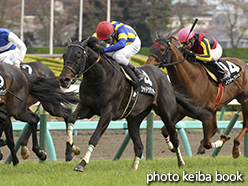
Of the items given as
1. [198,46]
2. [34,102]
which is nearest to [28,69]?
[34,102]

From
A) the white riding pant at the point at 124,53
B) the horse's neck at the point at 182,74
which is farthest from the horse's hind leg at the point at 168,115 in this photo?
the white riding pant at the point at 124,53

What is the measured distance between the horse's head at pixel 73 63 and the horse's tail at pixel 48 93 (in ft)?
4.41

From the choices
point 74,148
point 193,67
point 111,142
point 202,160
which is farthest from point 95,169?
point 111,142

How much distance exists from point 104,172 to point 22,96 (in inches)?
60.7

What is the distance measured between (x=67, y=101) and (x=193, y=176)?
2.11m

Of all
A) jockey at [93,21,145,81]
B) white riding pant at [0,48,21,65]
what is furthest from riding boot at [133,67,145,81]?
white riding pant at [0,48,21,65]

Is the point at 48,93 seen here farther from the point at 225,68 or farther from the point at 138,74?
the point at 225,68

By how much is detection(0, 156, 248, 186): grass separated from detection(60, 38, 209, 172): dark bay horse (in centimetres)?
23

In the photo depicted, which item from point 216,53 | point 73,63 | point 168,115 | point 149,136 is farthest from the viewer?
point 216,53

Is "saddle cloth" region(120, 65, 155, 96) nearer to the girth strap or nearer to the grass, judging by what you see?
the girth strap

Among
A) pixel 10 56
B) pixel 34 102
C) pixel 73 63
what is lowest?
pixel 34 102

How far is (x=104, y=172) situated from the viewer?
480 cm

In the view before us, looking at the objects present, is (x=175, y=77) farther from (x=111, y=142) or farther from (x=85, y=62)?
(x=111, y=142)

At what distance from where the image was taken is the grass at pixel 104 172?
4.19 m
